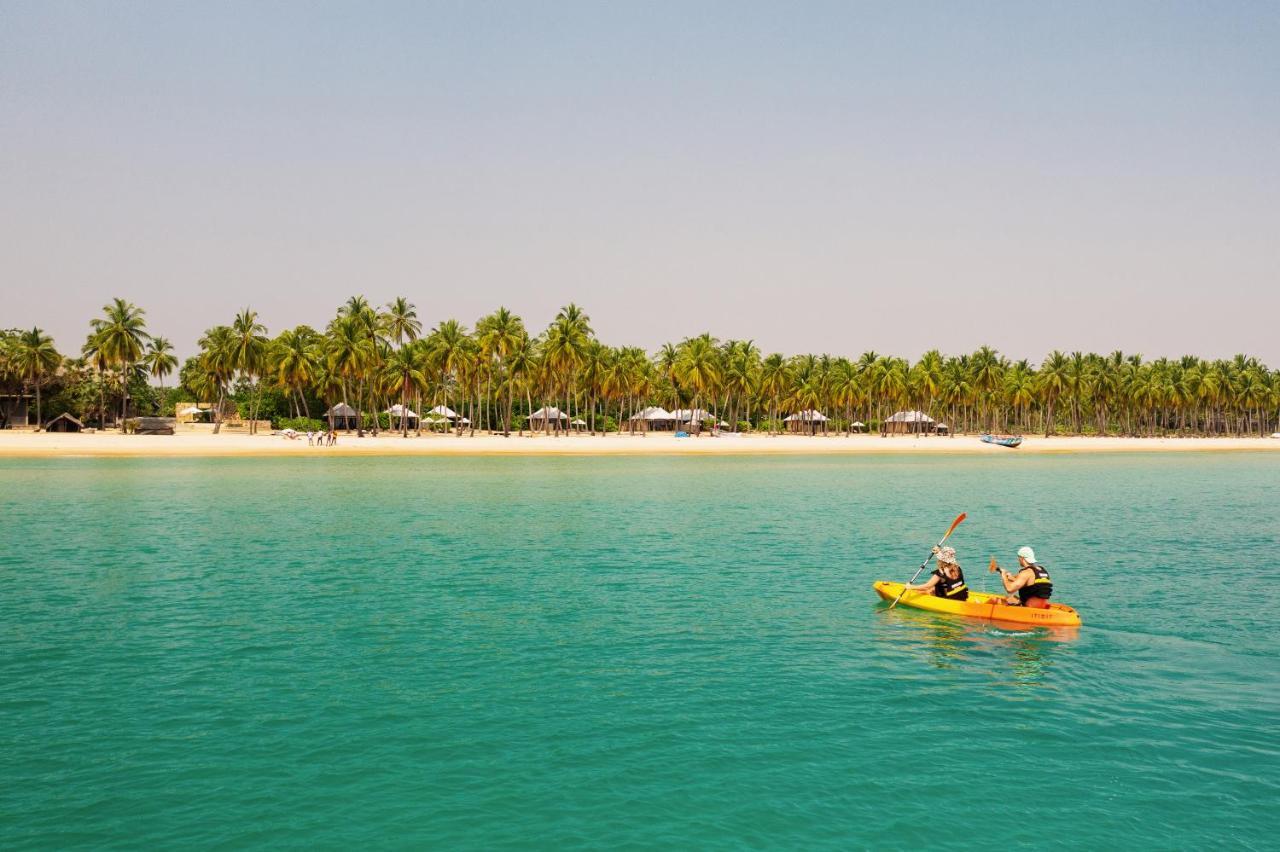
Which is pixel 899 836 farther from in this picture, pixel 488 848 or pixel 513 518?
pixel 513 518

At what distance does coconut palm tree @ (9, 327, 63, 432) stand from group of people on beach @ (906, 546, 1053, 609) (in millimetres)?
103756

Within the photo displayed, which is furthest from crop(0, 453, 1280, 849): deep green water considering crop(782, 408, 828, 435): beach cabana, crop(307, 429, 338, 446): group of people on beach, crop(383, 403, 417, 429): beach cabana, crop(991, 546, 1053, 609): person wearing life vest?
crop(782, 408, 828, 435): beach cabana

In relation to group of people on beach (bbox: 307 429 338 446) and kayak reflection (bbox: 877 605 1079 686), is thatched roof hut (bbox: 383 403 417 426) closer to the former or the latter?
group of people on beach (bbox: 307 429 338 446)

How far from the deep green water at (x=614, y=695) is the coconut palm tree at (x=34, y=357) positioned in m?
82.0

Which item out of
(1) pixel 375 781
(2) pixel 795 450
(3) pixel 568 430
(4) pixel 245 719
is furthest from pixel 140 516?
(3) pixel 568 430

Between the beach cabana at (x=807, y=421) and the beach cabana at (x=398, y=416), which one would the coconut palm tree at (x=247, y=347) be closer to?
the beach cabana at (x=398, y=416)

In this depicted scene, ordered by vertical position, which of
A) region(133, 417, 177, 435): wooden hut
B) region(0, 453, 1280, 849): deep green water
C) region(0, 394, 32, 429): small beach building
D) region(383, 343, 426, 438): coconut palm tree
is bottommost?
region(0, 453, 1280, 849): deep green water

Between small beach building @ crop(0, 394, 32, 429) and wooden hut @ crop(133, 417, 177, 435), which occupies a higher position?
small beach building @ crop(0, 394, 32, 429)

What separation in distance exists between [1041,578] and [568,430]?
10775 centimetres

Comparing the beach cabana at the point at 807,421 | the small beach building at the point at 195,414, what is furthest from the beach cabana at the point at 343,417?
the beach cabana at the point at 807,421

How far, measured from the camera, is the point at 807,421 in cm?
15362

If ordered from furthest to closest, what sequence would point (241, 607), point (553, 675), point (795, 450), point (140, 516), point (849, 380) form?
point (849, 380) → point (795, 450) → point (140, 516) → point (241, 607) → point (553, 675)

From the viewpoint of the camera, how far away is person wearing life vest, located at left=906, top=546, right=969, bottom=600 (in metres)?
19.5

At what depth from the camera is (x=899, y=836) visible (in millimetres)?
9586
